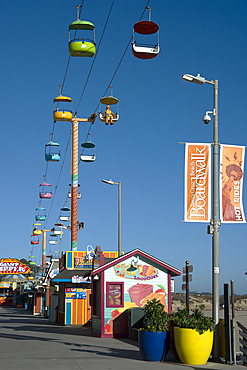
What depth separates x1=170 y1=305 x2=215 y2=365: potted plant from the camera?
13234 mm

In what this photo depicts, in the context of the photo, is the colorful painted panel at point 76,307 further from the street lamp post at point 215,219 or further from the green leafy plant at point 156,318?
the street lamp post at point 215,219

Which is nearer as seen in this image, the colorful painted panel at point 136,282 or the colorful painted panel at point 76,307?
the colorful painted panel at point 136,282

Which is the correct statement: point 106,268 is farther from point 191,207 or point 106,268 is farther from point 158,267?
point 191,207

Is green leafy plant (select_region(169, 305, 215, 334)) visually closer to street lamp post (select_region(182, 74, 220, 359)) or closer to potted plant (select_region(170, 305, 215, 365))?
potted plant (select_region(170, 305, 215, 365))

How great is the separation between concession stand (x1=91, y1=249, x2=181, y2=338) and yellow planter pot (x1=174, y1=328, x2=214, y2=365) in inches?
324

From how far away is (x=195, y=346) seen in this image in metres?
13.2

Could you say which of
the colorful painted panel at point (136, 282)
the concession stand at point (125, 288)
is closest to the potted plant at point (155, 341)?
the concession stand at point (125, 288)

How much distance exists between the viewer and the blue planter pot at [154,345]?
14027mm

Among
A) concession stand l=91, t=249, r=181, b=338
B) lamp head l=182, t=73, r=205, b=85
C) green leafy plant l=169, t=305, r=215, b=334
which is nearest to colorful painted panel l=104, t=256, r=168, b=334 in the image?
concession stand l=91, t=249, r=181, b=338

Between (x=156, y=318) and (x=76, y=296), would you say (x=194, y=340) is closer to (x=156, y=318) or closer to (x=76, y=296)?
(x=156, y=318)

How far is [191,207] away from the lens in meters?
14.0

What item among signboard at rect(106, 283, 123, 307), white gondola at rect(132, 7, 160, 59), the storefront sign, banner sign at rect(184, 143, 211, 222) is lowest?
signboard at rect(106, 283, 123, 307)

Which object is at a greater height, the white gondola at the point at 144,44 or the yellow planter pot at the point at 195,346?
the white gondola at the point at 144,44

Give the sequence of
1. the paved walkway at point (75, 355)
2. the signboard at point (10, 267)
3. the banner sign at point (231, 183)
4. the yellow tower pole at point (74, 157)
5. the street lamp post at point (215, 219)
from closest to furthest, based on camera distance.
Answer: the paved walkway at point (75, 355) < the street lamp post at point (215, 219) < the banner sign at point (231, 183) < the yellow tower pole at point (74, 157) < the signboard at point (10, 267)
